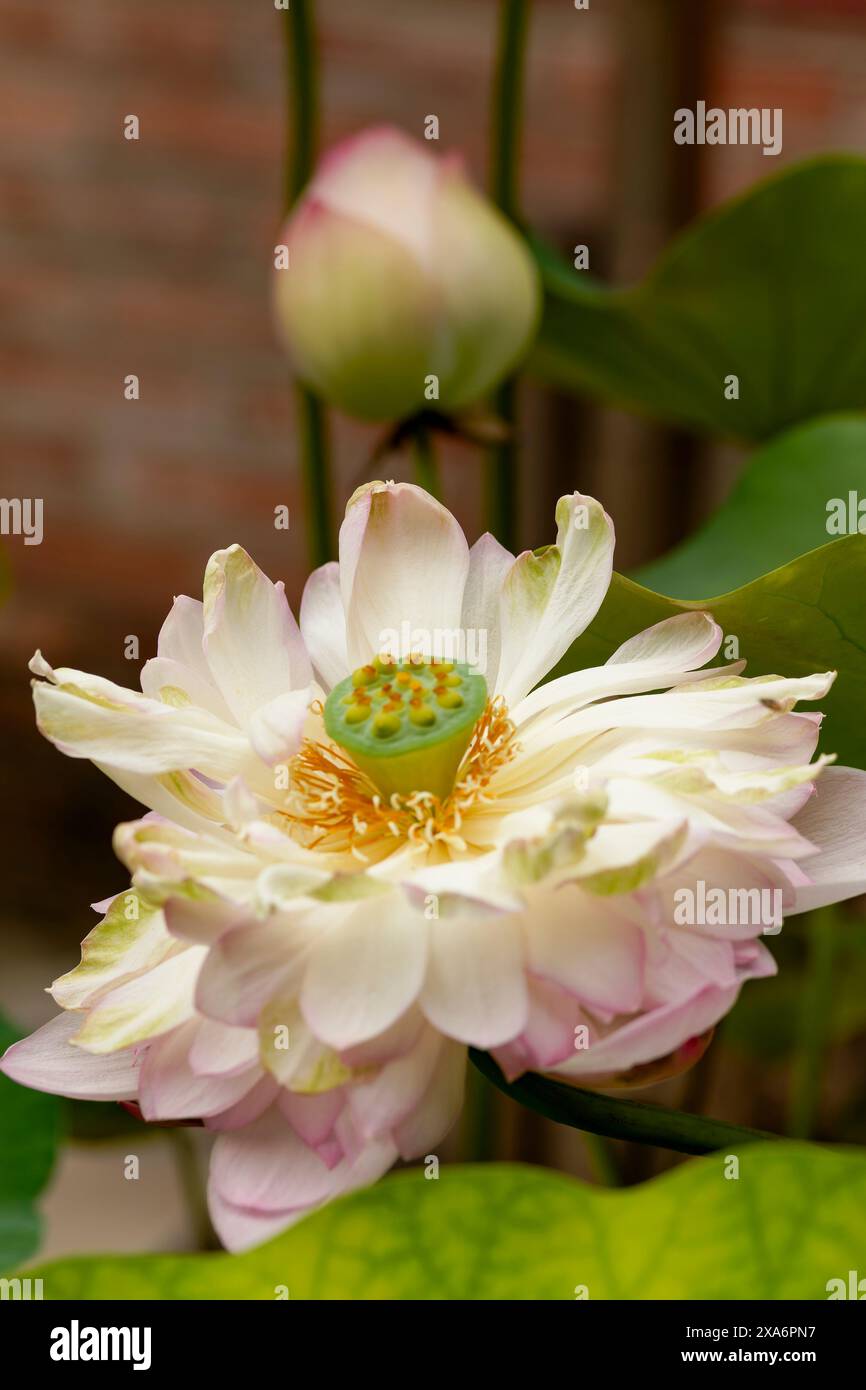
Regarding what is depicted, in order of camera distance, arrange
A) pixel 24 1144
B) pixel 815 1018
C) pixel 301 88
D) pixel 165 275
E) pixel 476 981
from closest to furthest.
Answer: pixel 476 981, pixel 24 1144, pixel 301 88, pixel 815 1018, pixel 165 275

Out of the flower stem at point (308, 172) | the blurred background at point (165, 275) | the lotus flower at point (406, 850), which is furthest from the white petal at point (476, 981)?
the blurred background at point (165, 275)

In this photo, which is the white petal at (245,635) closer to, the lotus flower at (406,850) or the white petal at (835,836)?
the lotus flower at (406,850)

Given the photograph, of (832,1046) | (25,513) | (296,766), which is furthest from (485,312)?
(25,513)

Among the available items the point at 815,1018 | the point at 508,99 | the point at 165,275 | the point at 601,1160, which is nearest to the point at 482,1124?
the point at 601,1160

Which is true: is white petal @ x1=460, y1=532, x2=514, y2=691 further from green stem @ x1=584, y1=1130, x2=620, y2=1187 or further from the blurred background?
the blurred background

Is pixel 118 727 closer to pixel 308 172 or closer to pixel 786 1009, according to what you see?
pixel 308 172

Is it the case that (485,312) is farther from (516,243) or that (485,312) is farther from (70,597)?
(70,597)
